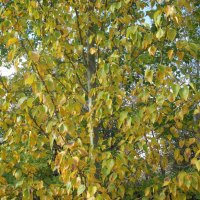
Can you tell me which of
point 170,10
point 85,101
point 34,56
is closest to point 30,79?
point 34,56

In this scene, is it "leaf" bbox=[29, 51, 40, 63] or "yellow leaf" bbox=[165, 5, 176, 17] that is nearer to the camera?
"yellow leaf" bbox=[165, 5, 176, 17]

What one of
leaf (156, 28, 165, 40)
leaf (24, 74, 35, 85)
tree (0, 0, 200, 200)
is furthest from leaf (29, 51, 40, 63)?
leaf (156, 28, 165, 40)

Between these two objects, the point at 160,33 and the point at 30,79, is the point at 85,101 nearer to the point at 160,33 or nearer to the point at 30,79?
the point at 30,79

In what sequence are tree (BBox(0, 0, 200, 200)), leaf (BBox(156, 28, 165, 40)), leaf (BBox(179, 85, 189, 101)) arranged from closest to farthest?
leaf (BBox(179, 85, 189, 101)) → leaf (BBox(156, 28, 165, 40)) → tree (BBox(0, 0, 200, 200))

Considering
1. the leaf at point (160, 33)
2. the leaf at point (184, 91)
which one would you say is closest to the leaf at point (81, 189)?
the leaf at point (184, 91)

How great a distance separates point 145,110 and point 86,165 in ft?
2.06

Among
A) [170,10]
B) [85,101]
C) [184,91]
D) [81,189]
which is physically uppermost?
[170,10]

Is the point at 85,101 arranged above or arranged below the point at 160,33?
below

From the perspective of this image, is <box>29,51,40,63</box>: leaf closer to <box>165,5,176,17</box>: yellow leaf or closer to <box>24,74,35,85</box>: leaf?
<box>24,74,35,85</box>: leaf

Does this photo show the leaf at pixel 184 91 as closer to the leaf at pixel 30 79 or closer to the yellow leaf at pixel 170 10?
the yellow leaf at pixel 170 10

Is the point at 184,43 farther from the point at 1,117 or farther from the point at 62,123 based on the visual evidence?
the point at 1,117

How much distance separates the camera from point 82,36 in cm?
298

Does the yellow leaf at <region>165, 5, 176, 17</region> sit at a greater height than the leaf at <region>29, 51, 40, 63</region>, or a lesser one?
greater

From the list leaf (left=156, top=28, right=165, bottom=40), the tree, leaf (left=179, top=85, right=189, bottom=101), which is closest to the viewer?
leaf (left=179, top=85, right=189, bottom=101)
